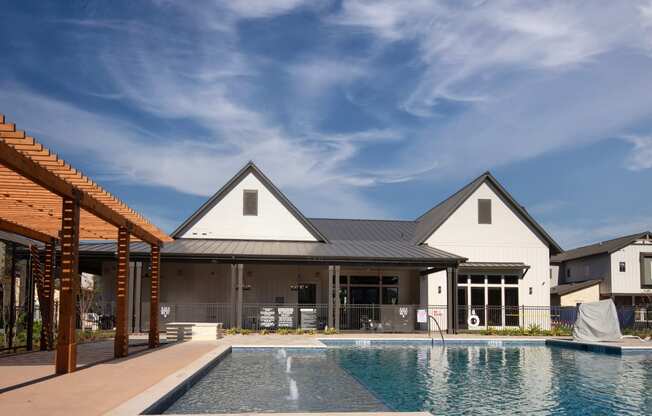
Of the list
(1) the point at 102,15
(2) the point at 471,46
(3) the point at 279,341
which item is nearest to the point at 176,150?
(1) the point at 102,15

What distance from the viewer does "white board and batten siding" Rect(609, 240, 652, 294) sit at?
136 ft

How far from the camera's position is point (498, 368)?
15.0 metres

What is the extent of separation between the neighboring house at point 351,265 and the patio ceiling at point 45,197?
949 centimetres

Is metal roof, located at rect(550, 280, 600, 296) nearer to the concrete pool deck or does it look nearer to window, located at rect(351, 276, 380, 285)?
window, located at rect(351, 276, 380, 285)

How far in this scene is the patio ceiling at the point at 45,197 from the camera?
28.0ft

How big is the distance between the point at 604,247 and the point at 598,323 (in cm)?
2248

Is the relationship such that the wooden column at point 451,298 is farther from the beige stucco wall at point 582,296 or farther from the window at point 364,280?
the beige stucco wall at point 582,296

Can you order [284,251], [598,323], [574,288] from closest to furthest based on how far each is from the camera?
[598,323] < [284,251] < [574,288]

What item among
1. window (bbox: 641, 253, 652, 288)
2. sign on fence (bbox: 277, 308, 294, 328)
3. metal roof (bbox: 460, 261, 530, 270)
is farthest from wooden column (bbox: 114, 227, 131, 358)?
window (bbox: 641, 253, 652, 288)

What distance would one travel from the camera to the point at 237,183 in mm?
29500

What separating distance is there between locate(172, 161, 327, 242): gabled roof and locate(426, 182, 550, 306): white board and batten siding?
5823mm

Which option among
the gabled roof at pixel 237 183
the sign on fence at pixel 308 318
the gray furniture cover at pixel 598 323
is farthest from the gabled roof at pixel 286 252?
the gray furniture cover at pixel 598 323

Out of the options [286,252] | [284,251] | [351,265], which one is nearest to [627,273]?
[351,265]

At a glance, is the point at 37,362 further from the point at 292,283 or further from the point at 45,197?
the point at 292,283
